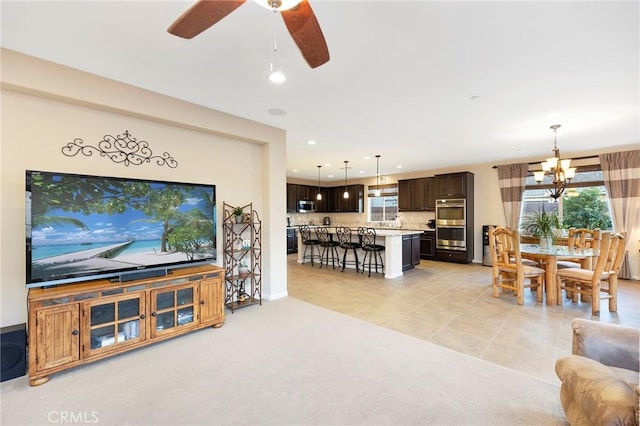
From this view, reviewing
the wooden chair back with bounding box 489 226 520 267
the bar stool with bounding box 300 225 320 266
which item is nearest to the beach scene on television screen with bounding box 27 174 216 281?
the bar stool with bounding box 300 225 320 266

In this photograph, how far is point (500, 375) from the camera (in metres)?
2.21

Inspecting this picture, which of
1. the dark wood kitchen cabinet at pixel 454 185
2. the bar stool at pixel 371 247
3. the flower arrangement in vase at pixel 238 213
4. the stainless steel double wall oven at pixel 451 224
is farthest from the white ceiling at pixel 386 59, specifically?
the stainless steel double wall oven at pixel 451 224

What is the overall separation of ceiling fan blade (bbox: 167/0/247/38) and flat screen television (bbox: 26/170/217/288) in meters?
1.91

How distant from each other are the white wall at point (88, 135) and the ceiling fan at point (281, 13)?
74.0 inches

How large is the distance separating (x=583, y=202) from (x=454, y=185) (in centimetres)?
255

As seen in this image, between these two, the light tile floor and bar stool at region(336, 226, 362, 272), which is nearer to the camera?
the light tile floor

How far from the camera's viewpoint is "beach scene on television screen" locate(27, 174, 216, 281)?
231cm

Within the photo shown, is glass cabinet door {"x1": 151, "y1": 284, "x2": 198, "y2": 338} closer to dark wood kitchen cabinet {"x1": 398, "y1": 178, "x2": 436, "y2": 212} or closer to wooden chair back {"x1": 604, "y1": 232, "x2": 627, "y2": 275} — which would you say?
wooden chair back {"x1": 604, "y1": 232, "x2": 627, "y2": 275}

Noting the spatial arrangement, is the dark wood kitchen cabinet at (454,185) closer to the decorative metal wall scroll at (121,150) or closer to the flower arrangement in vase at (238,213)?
the flower arrangement in vase at (238,213)

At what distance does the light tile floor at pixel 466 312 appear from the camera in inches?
104

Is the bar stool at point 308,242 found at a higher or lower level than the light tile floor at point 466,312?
higher

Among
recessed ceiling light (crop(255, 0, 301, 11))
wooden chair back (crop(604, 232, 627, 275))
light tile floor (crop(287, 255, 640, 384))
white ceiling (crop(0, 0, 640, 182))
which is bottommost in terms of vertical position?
light tile floor (crop(287, 255, 640, 384))

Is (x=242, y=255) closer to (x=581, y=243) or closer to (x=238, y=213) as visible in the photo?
(x=238, y=213)

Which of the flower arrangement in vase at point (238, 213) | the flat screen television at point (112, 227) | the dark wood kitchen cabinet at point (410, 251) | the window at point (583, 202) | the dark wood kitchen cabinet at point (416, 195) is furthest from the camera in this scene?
the dark wood kitchen cabinet at point (416, 195)
